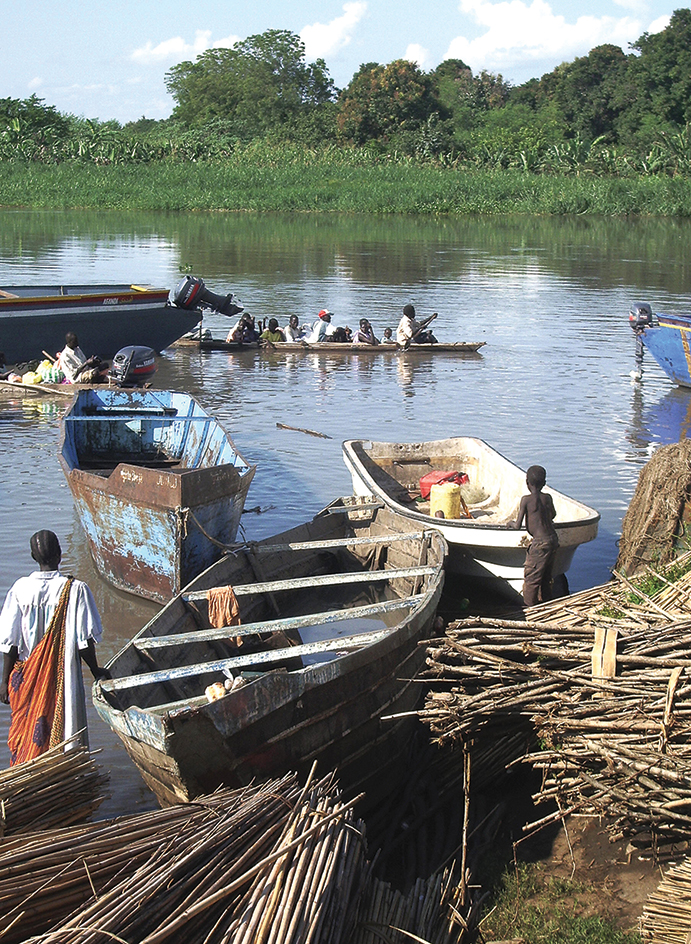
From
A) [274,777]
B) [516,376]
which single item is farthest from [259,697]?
[516,376]

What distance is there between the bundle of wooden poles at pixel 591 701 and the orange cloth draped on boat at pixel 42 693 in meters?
1.99

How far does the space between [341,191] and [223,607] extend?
45724 millimetres

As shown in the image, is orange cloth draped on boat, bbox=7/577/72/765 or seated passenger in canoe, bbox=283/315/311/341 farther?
seated passenger in canoe, bbox=283/315/311/341

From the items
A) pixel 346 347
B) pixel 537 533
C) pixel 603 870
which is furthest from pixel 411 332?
pixel 603 870

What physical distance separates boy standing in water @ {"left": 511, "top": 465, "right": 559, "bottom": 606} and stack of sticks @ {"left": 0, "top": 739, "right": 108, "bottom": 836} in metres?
3.80

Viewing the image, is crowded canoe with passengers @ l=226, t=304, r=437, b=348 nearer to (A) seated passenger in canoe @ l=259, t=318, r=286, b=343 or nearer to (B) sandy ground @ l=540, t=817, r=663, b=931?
(A) seated passenger in canoe @ l=259, t=318, r=286, b=343

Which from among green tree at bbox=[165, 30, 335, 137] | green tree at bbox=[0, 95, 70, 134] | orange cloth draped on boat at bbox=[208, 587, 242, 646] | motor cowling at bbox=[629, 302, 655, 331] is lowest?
orange cloth draped on boat at bbox=[208, 587, 242, 646]

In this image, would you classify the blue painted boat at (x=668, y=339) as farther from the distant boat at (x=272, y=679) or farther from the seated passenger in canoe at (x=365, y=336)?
the distant boat at (x=272, y=679)

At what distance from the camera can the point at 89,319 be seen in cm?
1736

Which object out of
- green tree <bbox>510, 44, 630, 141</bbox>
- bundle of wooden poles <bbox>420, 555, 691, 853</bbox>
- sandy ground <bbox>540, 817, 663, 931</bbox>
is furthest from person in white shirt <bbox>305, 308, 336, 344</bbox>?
green tree <bbox>510, 44, 630, 141</bbox>

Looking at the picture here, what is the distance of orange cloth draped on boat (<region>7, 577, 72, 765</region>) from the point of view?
514 cm

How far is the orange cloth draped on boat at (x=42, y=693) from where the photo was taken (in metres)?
5.14

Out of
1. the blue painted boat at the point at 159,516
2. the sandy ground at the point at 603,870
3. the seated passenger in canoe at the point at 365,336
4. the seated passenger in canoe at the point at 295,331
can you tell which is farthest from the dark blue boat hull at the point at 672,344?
the sandy ground at the point at 603,870

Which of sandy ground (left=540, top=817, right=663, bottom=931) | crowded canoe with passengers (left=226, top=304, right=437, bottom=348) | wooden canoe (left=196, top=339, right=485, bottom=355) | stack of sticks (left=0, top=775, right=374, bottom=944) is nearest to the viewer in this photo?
stack of sticks (left=0, top=775, right=374, bottom=944)
